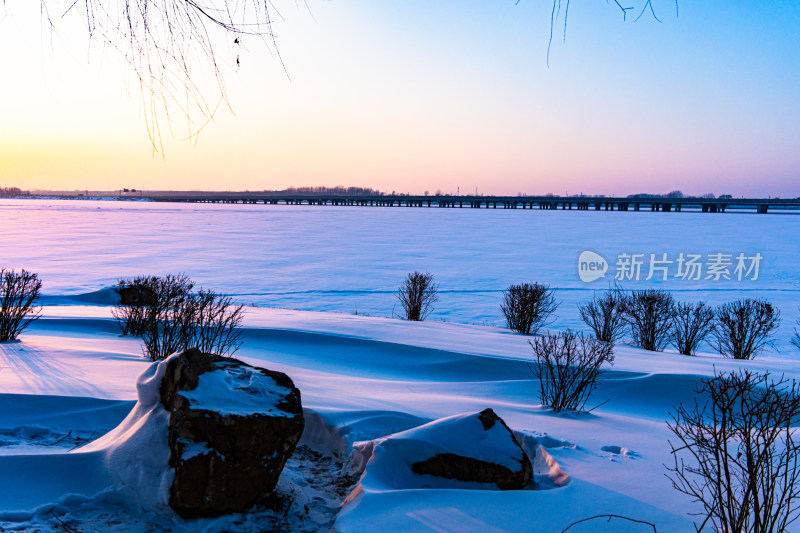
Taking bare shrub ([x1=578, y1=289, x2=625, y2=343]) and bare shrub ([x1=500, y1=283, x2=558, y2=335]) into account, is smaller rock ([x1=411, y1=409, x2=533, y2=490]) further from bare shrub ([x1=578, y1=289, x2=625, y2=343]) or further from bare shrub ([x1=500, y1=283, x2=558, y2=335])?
bare shrub ([x1=578, y1=289, x2=625, y2=343])

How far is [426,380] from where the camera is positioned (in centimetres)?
820

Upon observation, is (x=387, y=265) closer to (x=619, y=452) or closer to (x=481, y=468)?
(x=619, y=452)

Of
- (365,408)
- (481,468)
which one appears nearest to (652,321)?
(365,408)

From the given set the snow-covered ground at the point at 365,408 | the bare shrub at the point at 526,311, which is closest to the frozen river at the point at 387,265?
the snow-covered ground at the point at 365,408

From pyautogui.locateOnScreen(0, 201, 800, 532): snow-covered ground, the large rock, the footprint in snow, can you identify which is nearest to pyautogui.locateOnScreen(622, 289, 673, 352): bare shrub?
pyautogui.locateOnScreen(0, 201, 800, 532): snow-covered ground

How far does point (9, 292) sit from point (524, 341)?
9.43m

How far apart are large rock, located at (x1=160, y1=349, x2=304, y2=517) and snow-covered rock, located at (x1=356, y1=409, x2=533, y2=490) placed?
0.89 metres

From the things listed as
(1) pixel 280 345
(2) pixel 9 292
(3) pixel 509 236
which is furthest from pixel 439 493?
(3) pixel 509 236

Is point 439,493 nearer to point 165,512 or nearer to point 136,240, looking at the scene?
point 165,512

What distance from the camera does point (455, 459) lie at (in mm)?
4043

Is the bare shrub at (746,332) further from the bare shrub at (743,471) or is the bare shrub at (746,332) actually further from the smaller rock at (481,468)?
the smaller rock at (481,468)

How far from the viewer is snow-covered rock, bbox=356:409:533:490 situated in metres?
4.00

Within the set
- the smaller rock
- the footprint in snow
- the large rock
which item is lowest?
the footprint in snow

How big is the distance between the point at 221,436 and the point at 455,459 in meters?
1.72
